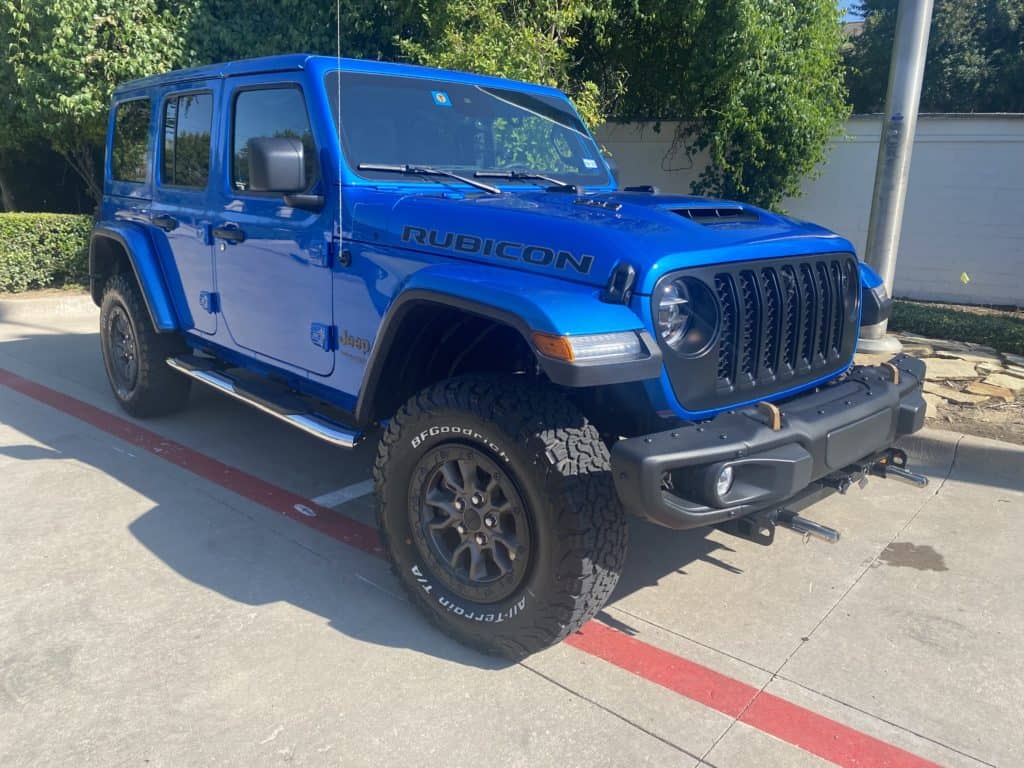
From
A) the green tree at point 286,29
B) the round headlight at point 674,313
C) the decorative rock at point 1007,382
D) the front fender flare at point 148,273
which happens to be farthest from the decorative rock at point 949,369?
the green tree at point 286,29

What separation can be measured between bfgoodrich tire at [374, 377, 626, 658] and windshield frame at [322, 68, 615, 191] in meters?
1.04

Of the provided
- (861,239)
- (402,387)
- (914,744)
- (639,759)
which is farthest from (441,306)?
(861,239)

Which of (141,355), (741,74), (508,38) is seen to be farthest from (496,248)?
(741,74)

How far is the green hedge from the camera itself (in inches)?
377

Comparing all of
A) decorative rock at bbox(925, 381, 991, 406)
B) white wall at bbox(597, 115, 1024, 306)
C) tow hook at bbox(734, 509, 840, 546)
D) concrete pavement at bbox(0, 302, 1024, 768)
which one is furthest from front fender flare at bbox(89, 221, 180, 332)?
white wall at bbox(597, 115, 1024, 306)

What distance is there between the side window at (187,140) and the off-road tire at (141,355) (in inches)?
32.9

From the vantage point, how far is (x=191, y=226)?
441 cm

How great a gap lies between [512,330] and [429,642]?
1.17m

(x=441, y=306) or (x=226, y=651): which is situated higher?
(x=441, y=306)

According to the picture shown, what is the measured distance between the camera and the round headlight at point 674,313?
103 inches

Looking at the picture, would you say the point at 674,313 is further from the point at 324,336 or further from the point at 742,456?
the point at 324,336

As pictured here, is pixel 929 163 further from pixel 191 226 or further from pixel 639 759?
pixel 639 759

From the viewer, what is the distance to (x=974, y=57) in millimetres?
16453

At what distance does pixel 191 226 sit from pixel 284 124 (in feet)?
3.44
